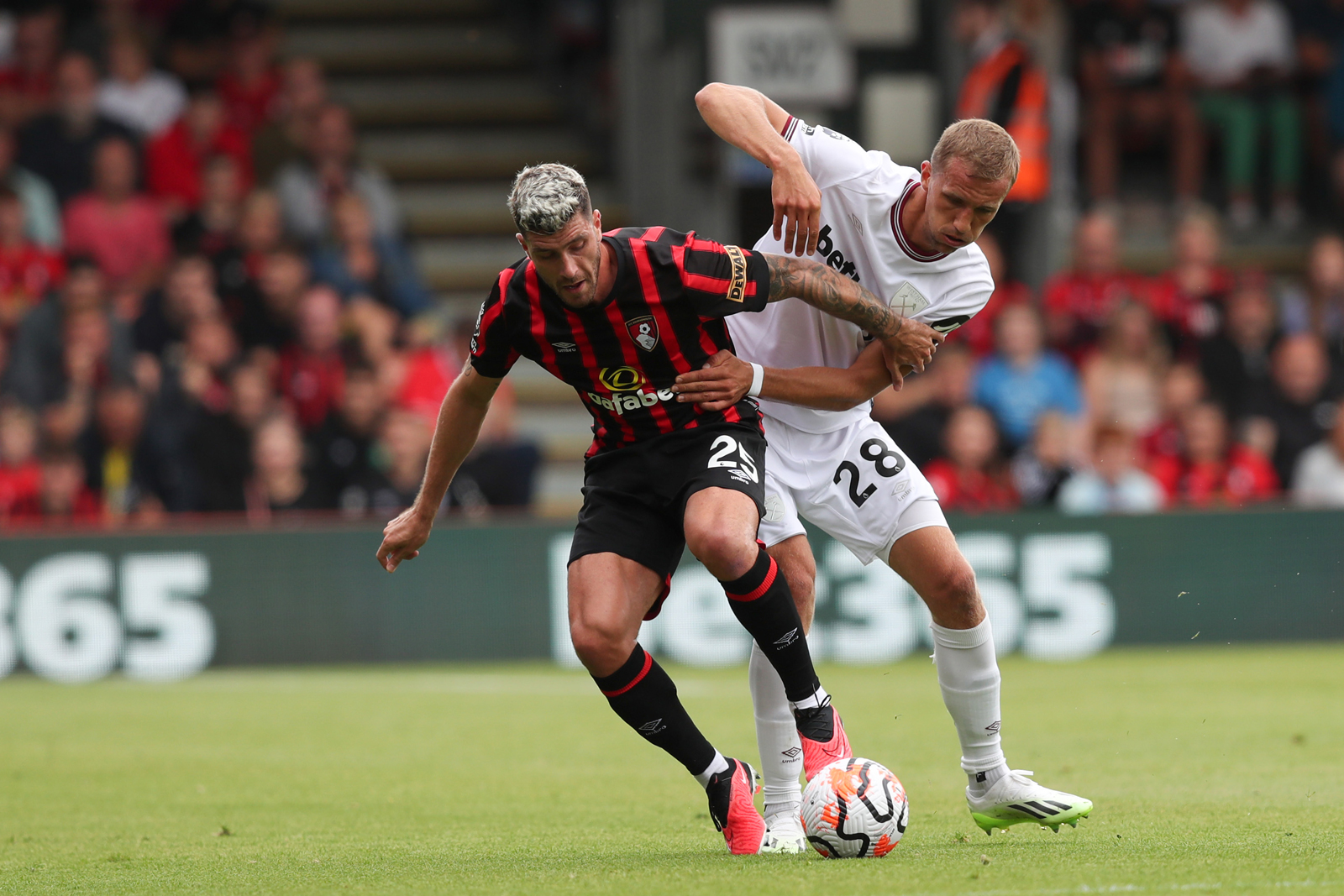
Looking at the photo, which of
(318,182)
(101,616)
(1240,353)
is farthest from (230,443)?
(1240,353)

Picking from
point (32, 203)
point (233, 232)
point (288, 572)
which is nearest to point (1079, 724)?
point (288, 572)

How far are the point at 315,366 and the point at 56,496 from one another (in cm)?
203

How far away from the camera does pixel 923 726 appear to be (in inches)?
340

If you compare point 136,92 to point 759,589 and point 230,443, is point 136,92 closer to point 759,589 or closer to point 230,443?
point 230,443

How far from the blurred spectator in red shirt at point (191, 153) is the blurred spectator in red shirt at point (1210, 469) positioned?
7.49 meters

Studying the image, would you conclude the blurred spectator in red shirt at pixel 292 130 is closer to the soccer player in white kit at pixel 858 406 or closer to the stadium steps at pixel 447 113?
the stadium steps at pixel 447 113

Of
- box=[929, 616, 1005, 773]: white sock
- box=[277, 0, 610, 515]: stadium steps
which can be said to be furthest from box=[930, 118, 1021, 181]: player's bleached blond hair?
box=[277, 0, 610, 515]: stadium steps

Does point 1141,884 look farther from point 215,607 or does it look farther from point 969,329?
point 969,329

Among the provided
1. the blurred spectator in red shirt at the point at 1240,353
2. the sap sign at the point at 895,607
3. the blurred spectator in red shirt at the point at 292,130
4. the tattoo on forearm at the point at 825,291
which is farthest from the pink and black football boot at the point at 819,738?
the blurred spectator in red shirt at the point at 292,130

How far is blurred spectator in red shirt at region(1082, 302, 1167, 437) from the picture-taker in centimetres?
1287

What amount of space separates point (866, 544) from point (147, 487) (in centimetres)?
791

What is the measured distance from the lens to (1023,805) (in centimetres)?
545

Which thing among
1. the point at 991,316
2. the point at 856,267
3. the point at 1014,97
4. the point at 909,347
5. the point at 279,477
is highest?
the point at 1014,97

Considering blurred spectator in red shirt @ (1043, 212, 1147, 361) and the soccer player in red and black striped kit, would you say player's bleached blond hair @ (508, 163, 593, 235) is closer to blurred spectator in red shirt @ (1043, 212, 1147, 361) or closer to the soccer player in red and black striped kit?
the soccer player in red and black striped kit
